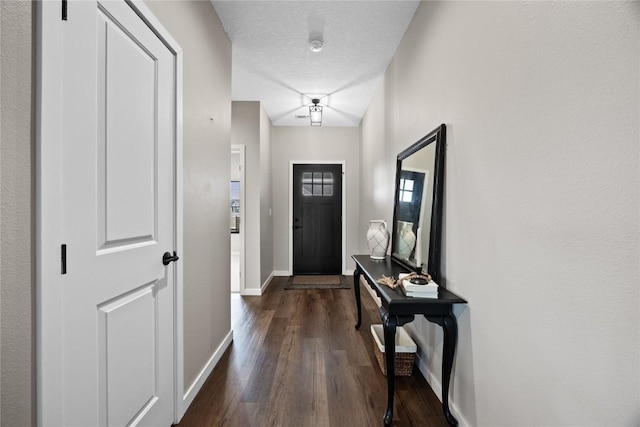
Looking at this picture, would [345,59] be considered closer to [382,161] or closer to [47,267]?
[382,161]

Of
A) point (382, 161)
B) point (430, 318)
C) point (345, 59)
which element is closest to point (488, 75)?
point (430, 318)

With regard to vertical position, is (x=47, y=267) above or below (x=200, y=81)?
below

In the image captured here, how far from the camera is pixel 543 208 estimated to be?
41.7 inches

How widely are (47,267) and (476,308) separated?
5.55 ft

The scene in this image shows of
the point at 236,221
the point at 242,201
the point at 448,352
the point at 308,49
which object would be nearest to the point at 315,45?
the point at 308,49

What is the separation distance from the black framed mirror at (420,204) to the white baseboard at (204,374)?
1534mm

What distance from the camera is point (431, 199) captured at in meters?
1.99

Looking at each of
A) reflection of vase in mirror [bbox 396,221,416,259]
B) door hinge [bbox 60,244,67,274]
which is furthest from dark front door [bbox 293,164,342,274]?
door hinge [bbox 60,244,67,274]

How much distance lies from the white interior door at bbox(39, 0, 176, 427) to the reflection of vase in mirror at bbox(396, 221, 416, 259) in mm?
1612

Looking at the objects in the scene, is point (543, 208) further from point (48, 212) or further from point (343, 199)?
point (343, 199)

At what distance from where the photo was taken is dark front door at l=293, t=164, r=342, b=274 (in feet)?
18.2

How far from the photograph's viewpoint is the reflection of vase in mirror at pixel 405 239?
2334 millimetres

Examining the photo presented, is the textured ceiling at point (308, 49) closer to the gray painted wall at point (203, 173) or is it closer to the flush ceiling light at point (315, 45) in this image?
the flush ceiling light at point (315, 45)

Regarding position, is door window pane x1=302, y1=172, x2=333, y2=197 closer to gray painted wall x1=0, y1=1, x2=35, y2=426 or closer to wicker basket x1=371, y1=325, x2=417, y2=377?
wicker basket x1=371, y1=325, x2=417, y2=377
